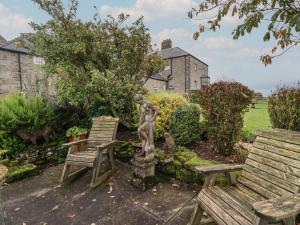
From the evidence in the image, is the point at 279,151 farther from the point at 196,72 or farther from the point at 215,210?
the point at 196,72

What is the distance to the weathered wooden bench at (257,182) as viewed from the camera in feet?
7.04

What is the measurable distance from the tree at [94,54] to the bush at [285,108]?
2.99 meters

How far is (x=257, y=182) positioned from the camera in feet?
8.66

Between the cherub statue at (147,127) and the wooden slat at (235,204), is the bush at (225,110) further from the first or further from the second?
the wooden slat at (235,204)

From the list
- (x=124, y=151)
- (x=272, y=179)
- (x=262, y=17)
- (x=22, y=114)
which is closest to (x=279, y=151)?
(x=272, y=179)

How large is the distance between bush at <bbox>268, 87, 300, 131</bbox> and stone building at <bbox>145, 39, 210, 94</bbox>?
20056 mm

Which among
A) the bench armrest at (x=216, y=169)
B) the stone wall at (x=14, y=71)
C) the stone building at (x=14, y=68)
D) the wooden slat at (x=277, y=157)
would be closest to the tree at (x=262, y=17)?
the wooden slat at (x=277, y=157)

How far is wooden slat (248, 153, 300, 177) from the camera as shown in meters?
2.32

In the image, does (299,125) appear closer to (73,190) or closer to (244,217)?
(244,217)

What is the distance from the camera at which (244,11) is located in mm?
2820

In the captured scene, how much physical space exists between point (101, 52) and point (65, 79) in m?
1.24

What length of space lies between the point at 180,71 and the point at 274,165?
80.4ft

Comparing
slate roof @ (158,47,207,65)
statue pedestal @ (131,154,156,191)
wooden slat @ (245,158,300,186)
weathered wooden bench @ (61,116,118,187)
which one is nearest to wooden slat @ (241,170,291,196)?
wooden slat @ (245,158,300,186)

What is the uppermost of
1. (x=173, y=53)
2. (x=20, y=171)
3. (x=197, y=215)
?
(x=173, y=53)
